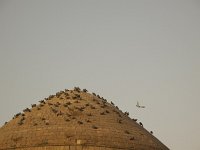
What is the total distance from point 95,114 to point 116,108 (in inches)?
202

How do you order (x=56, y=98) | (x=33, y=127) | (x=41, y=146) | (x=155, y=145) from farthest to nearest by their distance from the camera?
(x=56, y=98) < (x=155, y=145) < (x=33, y=127) < (x=41, y=146)

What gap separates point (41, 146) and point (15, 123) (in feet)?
18.2

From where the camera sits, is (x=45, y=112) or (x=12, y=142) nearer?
(x=12, y=142)

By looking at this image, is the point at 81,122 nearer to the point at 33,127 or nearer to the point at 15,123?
the point at 33,127

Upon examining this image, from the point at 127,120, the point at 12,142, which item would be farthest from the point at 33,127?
the point at 127,120

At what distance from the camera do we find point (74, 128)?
3566cm

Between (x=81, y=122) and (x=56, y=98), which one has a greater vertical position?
(x=56, y=98)

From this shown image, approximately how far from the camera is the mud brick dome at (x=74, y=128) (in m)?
34.6

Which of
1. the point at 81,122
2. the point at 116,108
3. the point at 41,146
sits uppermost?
the point at 116,108

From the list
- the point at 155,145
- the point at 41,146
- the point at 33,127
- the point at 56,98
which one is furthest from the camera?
the point at 56,98

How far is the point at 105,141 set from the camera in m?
35.2

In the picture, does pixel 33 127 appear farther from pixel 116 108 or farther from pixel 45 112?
pixel 116 108

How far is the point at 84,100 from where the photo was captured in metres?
41.1

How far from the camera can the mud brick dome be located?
34.6 metres
